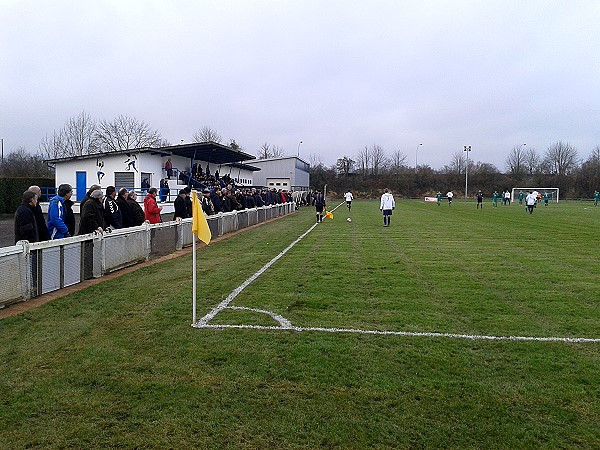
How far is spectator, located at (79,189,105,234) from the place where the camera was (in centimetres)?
991

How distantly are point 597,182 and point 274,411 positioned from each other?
97.0m

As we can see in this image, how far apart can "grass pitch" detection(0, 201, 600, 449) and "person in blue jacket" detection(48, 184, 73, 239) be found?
1.52 metres

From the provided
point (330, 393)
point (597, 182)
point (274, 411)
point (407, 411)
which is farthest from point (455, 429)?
point (597, 182)

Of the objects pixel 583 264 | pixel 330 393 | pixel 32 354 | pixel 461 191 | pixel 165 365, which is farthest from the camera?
pixel 461 191

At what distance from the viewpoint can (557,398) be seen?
4.21 metres

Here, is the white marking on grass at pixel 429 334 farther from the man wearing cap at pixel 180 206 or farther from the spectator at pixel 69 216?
the man wearing cap at pixel 180 206

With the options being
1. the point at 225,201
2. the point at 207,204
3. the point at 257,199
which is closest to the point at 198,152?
the point at 257,199

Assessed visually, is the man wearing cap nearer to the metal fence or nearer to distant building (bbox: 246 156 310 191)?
the metal fence

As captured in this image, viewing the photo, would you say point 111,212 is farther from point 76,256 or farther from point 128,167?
point 128,167

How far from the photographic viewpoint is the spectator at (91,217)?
991 cm

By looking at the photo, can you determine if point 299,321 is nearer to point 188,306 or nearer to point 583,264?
point 188,306

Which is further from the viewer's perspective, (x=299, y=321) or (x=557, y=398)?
(x=299, y=321)

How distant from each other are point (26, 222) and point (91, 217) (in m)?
1.71

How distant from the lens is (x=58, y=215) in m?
9.44
